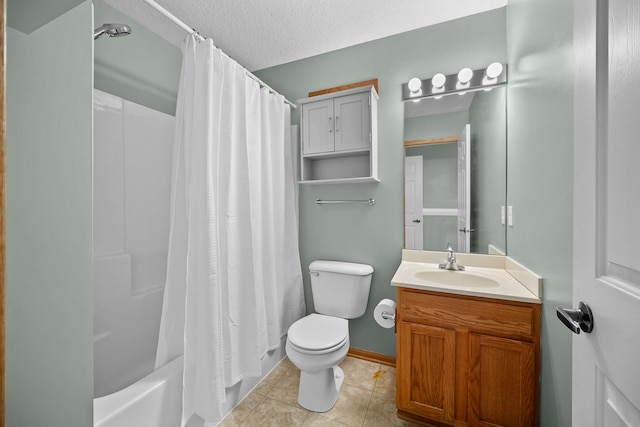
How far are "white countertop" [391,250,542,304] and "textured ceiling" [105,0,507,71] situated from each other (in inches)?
64.0

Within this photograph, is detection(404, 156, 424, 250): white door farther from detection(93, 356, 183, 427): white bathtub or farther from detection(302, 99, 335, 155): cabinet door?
detection(93, 356, 183, 427): white bathtub

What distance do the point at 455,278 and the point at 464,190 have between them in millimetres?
609

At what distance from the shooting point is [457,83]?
1740 millimetres

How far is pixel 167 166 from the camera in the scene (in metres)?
1.84

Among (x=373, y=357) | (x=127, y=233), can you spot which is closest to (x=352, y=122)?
(x=127, y=233)

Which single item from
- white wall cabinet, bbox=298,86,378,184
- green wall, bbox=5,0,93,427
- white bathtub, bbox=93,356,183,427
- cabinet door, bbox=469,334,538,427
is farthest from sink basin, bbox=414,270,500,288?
green wall, bbox=5,0,93,427

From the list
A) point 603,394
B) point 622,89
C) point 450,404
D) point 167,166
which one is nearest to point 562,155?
point 622,89

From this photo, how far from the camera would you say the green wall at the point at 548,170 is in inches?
36.6

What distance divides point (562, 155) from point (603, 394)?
797 millimetres

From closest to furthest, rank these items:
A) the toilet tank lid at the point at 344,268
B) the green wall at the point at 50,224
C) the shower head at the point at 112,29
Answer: the green wall at the point at 50,224
the shower head at the point at 112,29
the toilet tank lid at the point at 344,268

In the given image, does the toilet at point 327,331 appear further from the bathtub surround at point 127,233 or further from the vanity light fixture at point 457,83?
the vanity light fixture at point 457,83

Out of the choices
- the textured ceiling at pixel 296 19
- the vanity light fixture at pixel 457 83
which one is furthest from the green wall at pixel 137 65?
the vanity light fixture at pixel 457 83

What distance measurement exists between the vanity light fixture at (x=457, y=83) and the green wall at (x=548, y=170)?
0.60 feet

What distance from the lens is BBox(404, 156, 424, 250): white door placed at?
6.14 ft
